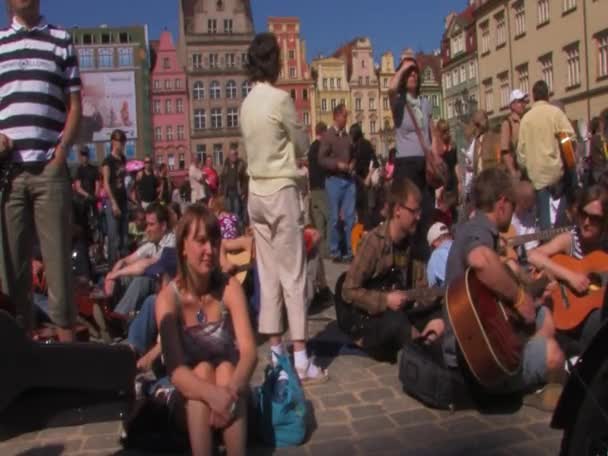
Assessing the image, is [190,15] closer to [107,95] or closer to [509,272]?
[107,95]

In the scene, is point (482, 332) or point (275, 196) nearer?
point (482, 332)

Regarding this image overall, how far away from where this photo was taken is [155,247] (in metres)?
7.38

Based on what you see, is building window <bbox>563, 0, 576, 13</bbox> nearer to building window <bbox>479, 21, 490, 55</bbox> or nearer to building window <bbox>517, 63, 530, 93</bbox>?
building window <bbox>517, 63, 530, 93</bbox>

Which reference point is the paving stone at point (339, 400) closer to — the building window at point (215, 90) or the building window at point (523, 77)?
the building window at point (523, 77)

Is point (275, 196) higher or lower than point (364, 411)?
Result: higher

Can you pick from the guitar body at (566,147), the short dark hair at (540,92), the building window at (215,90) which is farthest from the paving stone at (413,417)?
the building window at (215,90)

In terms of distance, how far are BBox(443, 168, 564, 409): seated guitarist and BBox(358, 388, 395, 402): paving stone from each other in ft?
1.64

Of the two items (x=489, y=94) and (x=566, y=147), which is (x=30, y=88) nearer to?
(x=566, y=147)

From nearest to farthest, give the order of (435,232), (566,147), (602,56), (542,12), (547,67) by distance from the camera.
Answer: (435,232)
(566,147)
(602,56)
(547,67)
(542,12)

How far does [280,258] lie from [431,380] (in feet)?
4.26

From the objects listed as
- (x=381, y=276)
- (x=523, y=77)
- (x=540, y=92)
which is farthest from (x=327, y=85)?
(x=381, y=276)

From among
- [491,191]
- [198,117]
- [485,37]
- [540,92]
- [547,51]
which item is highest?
[485,37]

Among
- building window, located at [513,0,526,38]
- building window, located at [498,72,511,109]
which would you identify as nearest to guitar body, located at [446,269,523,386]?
building window, located at [513,0,526,38]

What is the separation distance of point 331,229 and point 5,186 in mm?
7804
